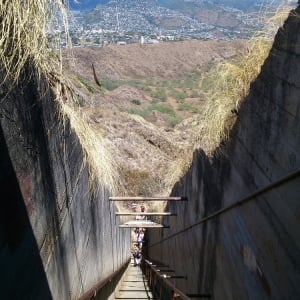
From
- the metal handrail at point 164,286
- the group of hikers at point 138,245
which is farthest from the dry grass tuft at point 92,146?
the group of hikers at point 138,245

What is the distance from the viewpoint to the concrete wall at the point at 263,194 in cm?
287

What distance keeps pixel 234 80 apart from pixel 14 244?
263cm

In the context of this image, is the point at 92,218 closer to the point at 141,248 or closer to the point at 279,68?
the point at 279,68

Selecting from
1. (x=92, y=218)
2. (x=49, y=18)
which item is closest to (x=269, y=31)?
(x=49, y=18)

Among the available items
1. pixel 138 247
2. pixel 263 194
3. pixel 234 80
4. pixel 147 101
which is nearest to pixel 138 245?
pixel 138 247

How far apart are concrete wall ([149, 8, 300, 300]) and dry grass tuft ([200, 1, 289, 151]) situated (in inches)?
8.5

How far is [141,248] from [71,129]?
19150mm

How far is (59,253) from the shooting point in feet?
12.9

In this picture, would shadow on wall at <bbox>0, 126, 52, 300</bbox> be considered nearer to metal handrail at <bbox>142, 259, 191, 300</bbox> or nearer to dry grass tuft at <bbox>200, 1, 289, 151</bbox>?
metal handrail at <bbox>142, 259, 191, 300</bbox>

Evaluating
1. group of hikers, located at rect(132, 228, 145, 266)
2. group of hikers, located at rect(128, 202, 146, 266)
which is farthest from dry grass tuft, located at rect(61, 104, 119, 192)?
group of hikers, located at rect(132, 228, 145, 266)

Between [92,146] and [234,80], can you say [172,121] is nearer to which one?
[92,146]

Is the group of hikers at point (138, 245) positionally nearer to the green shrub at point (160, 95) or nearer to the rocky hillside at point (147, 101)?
the rocky hillside at point (147, 101)

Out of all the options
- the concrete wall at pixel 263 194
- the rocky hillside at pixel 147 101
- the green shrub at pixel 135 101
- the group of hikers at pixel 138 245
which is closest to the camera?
the concrete wall at pixel 263 194

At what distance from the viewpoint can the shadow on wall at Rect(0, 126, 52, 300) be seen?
2.60 meters
